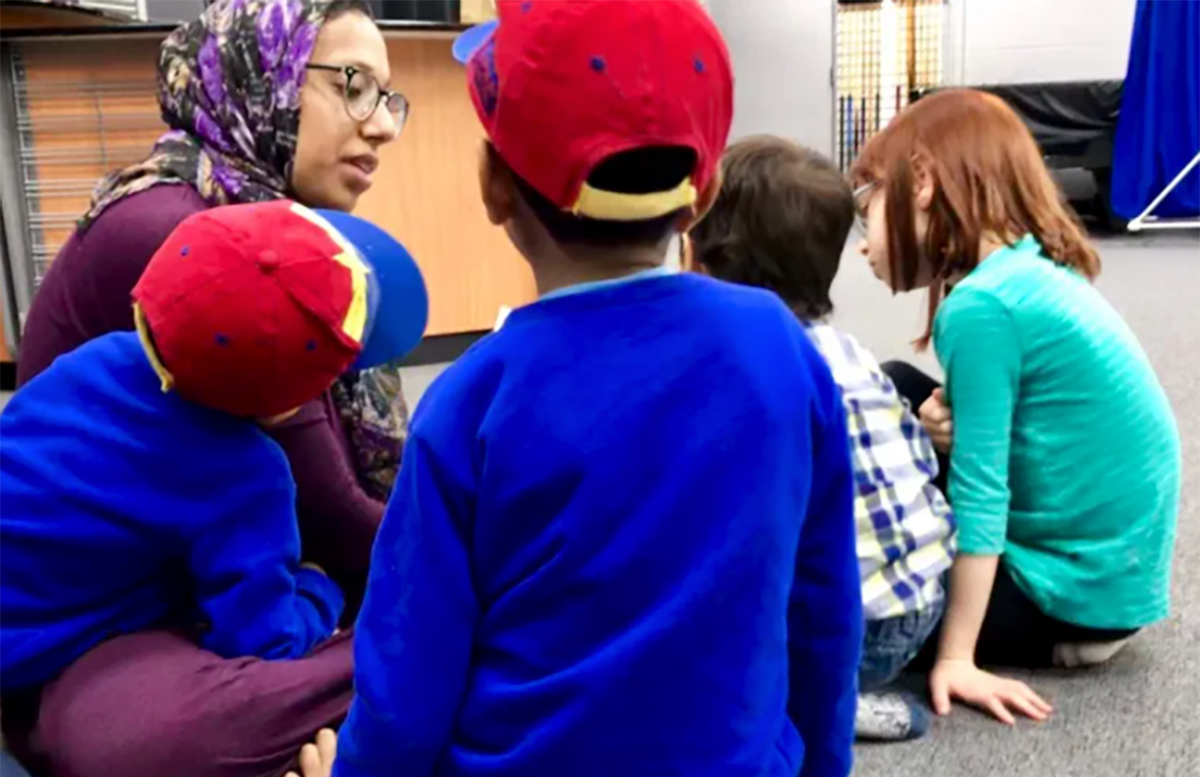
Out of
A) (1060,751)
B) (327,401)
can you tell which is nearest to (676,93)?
(327,401)

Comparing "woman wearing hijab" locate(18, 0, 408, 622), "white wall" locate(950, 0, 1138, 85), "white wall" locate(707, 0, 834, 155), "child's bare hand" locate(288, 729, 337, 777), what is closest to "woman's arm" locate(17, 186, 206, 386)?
"woman wearing hijab" locate(18, 0, 408, 622)

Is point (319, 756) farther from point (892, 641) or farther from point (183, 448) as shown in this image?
point (892, 641)

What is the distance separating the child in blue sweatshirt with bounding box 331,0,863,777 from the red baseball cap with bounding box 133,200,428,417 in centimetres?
34

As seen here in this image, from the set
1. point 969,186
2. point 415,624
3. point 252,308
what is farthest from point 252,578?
point 969,186

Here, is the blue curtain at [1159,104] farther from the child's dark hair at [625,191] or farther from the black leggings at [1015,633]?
the child's dark hair at [625,191]

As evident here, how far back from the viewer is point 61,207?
2.94m

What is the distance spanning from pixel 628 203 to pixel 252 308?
44cm

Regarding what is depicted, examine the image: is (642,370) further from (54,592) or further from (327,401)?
(327,401)

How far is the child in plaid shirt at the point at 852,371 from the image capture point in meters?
1.21

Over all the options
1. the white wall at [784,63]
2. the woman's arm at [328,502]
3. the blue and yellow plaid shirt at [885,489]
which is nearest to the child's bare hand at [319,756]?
the woman's arm at [328,502]

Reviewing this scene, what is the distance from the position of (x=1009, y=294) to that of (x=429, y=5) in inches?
91.3

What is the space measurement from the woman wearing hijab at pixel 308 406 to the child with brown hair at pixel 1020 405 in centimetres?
66

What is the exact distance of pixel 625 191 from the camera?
62 centimetres

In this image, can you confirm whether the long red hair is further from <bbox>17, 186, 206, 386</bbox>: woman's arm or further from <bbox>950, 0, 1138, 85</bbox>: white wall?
<bbox>950, 0, 1138, 85</bbox>: white wall
